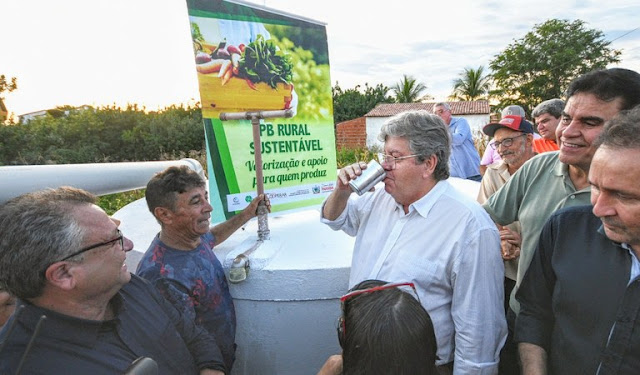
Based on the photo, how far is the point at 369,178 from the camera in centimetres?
186

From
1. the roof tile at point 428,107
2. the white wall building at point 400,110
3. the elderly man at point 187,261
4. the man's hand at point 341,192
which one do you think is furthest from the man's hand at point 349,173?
the roof tile at point 428,107

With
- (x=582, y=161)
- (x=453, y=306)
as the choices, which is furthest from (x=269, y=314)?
(x=582, y=161)

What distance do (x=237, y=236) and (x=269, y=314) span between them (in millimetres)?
800

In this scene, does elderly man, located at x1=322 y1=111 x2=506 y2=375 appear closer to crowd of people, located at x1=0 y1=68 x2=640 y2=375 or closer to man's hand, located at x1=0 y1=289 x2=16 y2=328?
crowd of people, located at x1=0 y1=68 x2=640 y2=375

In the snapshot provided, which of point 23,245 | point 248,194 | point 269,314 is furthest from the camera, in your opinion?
point 248,194

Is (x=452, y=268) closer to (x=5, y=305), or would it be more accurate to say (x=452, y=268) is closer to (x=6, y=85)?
(x=5, y=305)

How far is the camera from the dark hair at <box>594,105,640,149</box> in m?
1.17

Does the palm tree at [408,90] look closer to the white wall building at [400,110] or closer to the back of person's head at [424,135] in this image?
the white wall building at [400,110]

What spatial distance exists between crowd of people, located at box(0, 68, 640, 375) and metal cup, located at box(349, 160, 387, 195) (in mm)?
62

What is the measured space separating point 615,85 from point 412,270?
3.65 ft

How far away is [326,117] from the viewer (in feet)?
10.4

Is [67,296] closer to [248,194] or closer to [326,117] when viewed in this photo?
[248,194]

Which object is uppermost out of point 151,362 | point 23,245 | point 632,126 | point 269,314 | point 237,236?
point 632,126

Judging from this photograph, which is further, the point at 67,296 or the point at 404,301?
the point at 67,296
